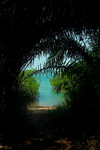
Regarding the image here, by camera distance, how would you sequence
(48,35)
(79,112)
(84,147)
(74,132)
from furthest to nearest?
(79,112)
(74,132)
(48,35)
(84,147)

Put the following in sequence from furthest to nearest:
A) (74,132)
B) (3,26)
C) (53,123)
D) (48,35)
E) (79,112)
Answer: (53,123) → (79,112) → (74,132) → (48,35) → (3,26)

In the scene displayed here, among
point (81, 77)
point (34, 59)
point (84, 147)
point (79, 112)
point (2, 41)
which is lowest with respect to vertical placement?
point (84, 147)

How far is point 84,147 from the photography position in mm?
2926

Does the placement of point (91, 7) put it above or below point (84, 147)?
above

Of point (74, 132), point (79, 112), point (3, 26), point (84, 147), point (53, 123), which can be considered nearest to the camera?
point (3, 26)

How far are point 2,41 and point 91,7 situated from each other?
193cm

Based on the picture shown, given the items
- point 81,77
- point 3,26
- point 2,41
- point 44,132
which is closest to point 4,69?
point 2,41

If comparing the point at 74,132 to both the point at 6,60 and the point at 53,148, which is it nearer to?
the point at 53,148

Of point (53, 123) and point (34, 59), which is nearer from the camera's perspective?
point (34, 59)

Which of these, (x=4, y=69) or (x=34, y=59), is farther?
(x=34, y=59)

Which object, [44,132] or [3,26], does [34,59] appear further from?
[44,132]

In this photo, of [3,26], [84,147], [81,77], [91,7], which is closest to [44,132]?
[84,147]

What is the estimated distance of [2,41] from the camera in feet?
8.92

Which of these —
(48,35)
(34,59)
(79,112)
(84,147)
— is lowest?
(84,147)
